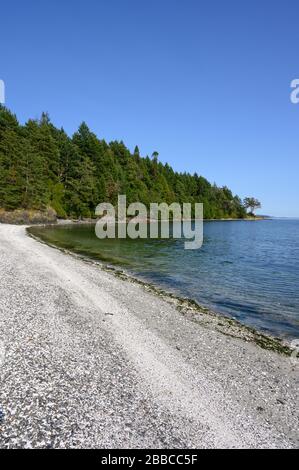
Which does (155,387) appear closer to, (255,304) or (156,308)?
(156,308)

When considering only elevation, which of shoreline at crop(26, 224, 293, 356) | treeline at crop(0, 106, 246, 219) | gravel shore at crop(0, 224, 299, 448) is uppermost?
treeline at crop(0, 106, 246, 219)

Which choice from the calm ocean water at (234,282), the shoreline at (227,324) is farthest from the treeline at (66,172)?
the shoreline at (227,324)

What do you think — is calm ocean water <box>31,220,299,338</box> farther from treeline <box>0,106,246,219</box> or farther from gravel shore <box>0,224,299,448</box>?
treeline <box>0,106,246,219</box>

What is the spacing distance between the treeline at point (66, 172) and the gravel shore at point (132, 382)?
245ft

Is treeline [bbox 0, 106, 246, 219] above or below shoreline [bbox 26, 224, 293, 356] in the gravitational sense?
above

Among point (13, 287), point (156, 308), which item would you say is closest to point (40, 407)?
point (156, 308)

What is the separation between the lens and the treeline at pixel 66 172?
86.1 metres

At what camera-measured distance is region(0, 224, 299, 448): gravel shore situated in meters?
7.56

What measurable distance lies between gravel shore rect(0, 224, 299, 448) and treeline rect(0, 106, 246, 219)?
245 feet

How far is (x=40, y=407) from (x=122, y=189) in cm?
12941

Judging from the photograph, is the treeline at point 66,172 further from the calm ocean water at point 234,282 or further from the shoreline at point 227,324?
the shoreline at point 227,324

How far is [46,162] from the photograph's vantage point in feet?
357

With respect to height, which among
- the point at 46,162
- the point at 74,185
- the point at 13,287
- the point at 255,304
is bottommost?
the point at 255,304

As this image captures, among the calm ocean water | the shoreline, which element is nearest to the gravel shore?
the shoreline
